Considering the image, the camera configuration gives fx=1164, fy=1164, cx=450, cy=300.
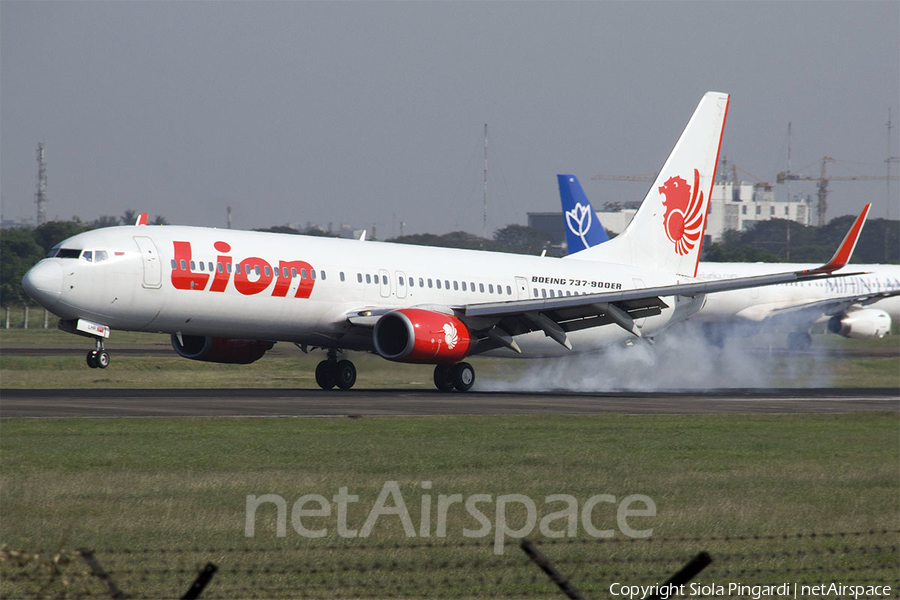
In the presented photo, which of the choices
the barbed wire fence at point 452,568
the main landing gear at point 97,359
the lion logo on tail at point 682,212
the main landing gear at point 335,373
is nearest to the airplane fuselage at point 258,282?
the main landing gear at point 97,359

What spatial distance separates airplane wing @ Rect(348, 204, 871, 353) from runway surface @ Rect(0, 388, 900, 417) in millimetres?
1915

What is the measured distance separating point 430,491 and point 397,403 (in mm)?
13767

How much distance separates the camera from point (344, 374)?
34.6 metres

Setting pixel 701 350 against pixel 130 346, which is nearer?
pixel 701 350

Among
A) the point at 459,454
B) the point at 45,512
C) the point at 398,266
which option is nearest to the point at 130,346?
the point at 398,266

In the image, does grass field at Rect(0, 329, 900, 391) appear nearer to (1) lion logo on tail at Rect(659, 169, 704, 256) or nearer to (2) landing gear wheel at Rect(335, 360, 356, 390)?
(2) landing gear wheel at Rect(335, 360, 356, 390)

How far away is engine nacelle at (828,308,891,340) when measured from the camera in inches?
2630

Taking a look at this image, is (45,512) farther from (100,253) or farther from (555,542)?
(100,253)

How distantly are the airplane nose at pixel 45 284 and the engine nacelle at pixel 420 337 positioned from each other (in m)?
8.42

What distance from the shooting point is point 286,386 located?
39219mm

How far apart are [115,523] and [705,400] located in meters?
22.9

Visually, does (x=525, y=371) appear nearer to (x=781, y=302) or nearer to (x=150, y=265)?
(x=150, y=265)

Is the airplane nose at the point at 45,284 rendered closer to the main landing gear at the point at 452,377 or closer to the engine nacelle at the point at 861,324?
the main landing gear at the point at 452,377

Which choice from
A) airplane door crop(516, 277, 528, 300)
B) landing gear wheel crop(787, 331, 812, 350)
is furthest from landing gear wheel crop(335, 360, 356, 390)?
landing gear wheel crop(787, 331, 812, 350)
